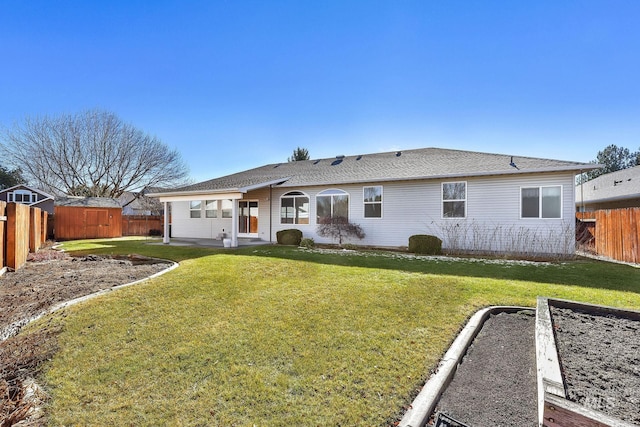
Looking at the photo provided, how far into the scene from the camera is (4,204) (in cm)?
743

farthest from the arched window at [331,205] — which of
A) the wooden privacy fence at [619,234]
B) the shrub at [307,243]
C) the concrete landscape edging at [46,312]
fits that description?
the wooden privacy fence at [619,234]

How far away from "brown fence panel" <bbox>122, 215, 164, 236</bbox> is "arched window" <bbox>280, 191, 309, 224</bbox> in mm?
13496

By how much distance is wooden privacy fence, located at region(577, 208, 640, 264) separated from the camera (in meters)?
9.62

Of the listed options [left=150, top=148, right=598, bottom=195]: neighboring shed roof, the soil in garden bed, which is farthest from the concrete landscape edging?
[left=150, top=148, right=598, bottom=195]: neighboring shed roof

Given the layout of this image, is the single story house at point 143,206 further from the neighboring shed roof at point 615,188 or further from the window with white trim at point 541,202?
the neighboring shed roof at point 615,188

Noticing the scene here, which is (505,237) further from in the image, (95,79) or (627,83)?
(95,79)

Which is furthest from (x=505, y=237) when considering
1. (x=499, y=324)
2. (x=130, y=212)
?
(x=130, y=212)

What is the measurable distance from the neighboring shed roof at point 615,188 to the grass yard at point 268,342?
48.7 feet

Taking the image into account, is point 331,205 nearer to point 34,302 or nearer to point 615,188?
point 34,302

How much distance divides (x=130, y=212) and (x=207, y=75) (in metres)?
25.8

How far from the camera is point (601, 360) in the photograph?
3121 millimetres

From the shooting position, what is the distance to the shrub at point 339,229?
1348 cm

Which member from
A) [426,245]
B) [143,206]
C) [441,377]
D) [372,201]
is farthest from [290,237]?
[143,206]

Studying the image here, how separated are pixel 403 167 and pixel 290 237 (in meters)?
6.08
